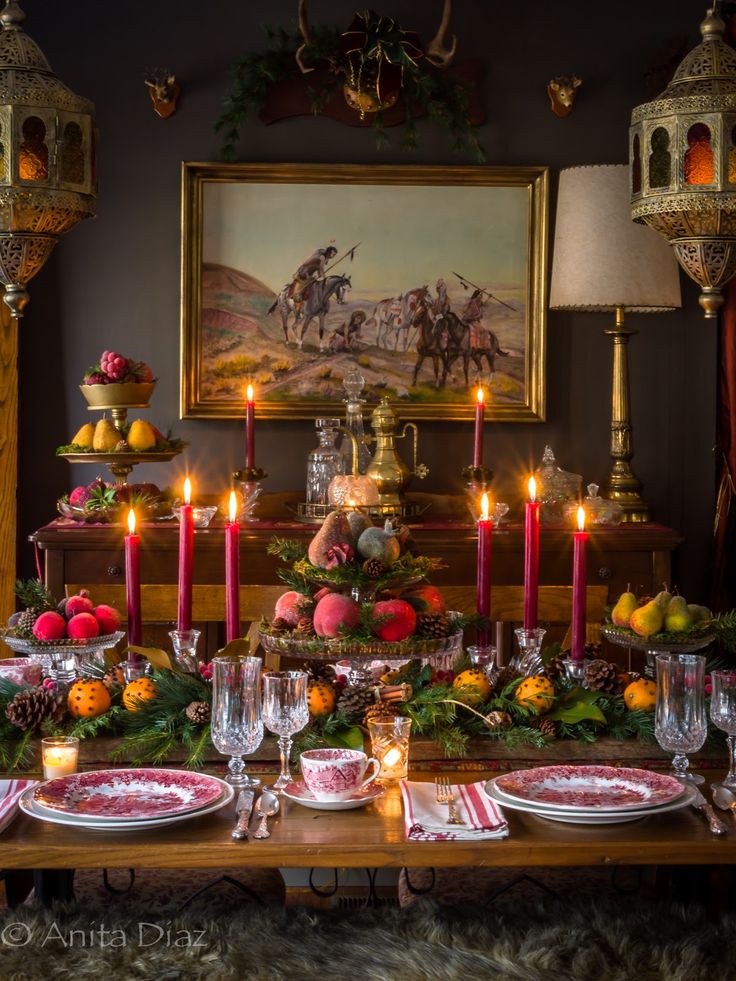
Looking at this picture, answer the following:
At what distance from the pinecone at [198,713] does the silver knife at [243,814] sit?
0.67 ft

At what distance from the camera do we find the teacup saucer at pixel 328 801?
5.49 feet

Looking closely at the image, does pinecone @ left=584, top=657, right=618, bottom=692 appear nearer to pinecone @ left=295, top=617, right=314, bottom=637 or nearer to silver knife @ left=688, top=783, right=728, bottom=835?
silver knife @ left=688, top=783, right=728, bottom=835

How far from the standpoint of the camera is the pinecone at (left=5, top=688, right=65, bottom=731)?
189 centimetres

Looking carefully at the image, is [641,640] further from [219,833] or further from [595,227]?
[595,227]

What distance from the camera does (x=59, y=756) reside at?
178 centimetres

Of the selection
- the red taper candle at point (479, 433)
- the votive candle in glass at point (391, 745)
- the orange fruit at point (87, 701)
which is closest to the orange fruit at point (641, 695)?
the votive candle in glass at point (391, 745)

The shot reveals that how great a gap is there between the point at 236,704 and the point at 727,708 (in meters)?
0.68

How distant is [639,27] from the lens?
3.86 m

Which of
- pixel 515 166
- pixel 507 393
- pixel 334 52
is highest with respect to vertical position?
pixel 334 52

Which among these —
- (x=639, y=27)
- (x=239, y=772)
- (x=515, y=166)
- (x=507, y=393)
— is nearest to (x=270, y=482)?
(x=507, y=393)

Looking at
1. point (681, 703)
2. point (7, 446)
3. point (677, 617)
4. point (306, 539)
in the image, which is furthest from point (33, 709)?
point (7, 446)

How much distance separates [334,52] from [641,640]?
7.54ft

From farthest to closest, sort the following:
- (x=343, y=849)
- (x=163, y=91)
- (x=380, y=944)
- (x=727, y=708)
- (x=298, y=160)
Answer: (x=298, y=160), (x=163, y=91), (x=727, y=708), (x=380, y=944), (x=343, y=849)

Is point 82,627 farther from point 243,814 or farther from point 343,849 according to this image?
point 343,849
